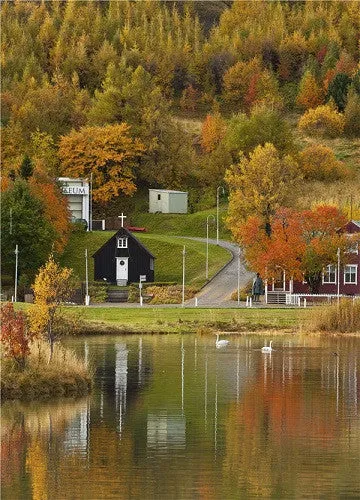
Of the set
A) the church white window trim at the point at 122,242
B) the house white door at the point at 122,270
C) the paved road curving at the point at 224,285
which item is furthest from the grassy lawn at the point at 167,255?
the church white window trim at the point at 122,242

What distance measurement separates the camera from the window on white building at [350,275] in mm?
103875

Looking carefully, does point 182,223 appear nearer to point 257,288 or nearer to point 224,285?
point 224,285

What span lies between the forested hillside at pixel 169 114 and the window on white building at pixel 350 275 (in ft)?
30.8

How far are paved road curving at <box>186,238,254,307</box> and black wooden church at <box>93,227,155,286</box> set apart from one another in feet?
18.2

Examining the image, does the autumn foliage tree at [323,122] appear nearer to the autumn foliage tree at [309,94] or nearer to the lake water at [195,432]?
the autumn foliage tree at [309,94]

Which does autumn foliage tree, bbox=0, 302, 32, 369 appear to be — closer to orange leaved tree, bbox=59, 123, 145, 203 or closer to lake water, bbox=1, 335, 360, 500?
lake water, bbox=1, 335, 360, 500

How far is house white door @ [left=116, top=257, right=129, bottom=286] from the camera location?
109 m

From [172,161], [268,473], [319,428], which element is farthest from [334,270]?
[268,473]

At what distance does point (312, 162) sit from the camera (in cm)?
13312

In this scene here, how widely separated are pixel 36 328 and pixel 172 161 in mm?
87896

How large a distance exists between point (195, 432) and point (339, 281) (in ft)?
202

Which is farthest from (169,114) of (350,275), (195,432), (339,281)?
(195,432)

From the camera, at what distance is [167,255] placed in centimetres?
11238

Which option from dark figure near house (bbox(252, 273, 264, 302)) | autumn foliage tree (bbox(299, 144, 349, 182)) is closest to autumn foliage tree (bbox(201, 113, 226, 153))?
autumn foliage tree (bbox(299, 144, 349, 182))
